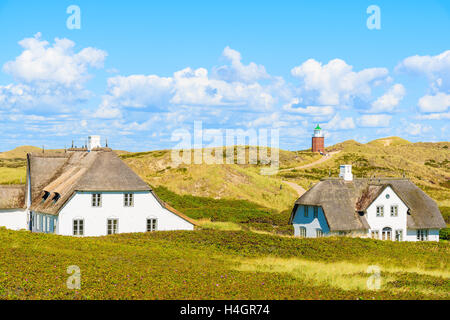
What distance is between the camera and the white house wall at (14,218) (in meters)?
47.0

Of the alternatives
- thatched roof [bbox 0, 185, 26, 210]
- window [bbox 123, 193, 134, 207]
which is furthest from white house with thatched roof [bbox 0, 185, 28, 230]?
window [bbox 123, 193, 134, 207]

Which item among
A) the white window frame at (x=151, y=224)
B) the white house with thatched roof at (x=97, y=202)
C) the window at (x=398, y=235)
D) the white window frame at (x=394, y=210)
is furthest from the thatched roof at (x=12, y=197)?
the window at (x=398, y=235)

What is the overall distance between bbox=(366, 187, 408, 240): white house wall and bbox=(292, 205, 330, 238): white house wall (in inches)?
168

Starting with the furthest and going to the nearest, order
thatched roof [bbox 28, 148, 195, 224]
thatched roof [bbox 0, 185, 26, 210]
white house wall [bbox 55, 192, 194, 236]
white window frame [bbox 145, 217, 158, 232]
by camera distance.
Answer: thatched roof [bbox 0, 185, 26, 210]
white window frame [bbox 145, 217, 158, 232]
thatched roof [bbox 28, 148, 195, 224]
white house wall [bbox 55, 192, 194, 236]

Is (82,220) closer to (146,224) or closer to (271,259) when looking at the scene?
(146,224)

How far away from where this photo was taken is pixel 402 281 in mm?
20750

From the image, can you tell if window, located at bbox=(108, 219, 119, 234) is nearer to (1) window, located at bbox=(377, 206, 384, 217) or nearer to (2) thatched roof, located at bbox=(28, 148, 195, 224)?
(2) thatched roof, located at bbox=(28, 148, 195, 224)

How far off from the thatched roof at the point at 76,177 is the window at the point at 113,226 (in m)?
2.58

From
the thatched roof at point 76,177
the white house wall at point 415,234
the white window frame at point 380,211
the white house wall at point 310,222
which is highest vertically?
the thatched roof at point 76,177

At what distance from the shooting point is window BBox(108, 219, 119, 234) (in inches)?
1638

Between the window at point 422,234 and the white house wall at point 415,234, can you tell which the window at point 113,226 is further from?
the window at point 422,234

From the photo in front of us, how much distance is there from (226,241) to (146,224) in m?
11.2

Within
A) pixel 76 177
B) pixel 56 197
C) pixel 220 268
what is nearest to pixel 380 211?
pixel 76 177
